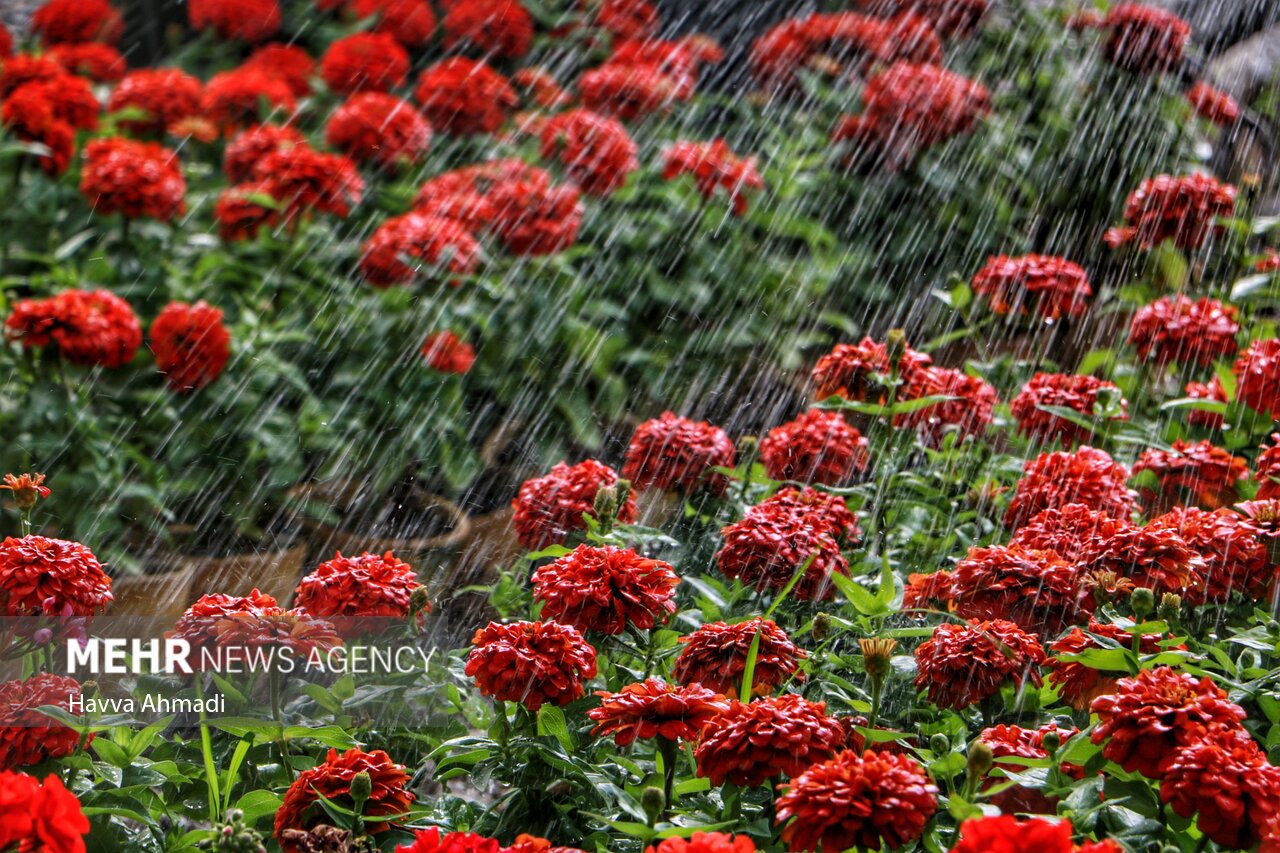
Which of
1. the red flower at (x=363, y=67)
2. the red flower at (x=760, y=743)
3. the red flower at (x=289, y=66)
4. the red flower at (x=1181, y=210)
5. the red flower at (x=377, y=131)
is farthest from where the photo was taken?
the red flower at (x=289, y=66)

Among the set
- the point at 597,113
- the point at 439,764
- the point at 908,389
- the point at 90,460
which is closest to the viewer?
the point at 439,764

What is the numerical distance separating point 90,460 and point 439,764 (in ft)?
5.36

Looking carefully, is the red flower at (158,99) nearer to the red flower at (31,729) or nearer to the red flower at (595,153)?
the red flower at (595,153)

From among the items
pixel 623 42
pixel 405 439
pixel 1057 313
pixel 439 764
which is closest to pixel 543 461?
pixel 405 439

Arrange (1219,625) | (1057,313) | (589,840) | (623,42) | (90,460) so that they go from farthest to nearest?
1. (623,42)
2. (90,460)
3. (1057,313)
4. (1219,625)
5. (589,840)

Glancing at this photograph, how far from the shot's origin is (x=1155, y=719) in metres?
1.25

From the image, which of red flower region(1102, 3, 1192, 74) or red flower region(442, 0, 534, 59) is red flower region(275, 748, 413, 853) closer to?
red flower region(1102, 3, 1192, 74)

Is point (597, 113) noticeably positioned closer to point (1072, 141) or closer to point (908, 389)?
point (1072, 141)

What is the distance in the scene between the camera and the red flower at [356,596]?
1680 millimetres

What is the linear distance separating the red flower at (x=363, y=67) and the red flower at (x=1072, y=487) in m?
2.80

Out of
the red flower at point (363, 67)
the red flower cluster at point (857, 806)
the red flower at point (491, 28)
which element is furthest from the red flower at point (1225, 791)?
the red flower at point (491, 28)

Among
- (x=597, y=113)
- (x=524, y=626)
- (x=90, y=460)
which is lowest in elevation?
(x=90, y=460)

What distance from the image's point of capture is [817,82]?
3.98 m

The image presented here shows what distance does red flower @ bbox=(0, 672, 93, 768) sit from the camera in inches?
58.9
